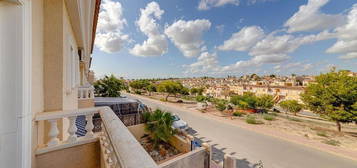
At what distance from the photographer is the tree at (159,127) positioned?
7.45 m

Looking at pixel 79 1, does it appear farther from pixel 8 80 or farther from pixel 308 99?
pixel 308 99

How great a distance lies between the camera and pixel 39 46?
1.81 meters

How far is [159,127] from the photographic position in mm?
7484

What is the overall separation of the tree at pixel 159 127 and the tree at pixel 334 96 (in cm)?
1514

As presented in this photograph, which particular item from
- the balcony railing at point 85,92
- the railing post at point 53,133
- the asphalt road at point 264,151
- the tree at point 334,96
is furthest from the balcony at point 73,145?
the tree at point 334,96

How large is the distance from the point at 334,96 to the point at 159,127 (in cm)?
1621

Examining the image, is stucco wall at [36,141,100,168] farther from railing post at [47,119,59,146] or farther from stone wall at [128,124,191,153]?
stone wall at [128,124,191,153]

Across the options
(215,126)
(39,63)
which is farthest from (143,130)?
(215,126)

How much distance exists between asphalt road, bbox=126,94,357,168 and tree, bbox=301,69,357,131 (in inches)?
243

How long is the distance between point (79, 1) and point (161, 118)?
6293 millimetres

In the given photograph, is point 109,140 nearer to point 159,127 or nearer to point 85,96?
point 85,96

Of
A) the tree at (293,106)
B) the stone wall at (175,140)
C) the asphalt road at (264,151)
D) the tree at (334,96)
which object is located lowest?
the asphalt road at (264,151)

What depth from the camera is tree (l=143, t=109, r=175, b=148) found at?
7452mm

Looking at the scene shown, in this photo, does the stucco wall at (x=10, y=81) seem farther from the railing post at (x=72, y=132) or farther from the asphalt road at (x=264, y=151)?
the asphalt road at (x=264, y=151)
